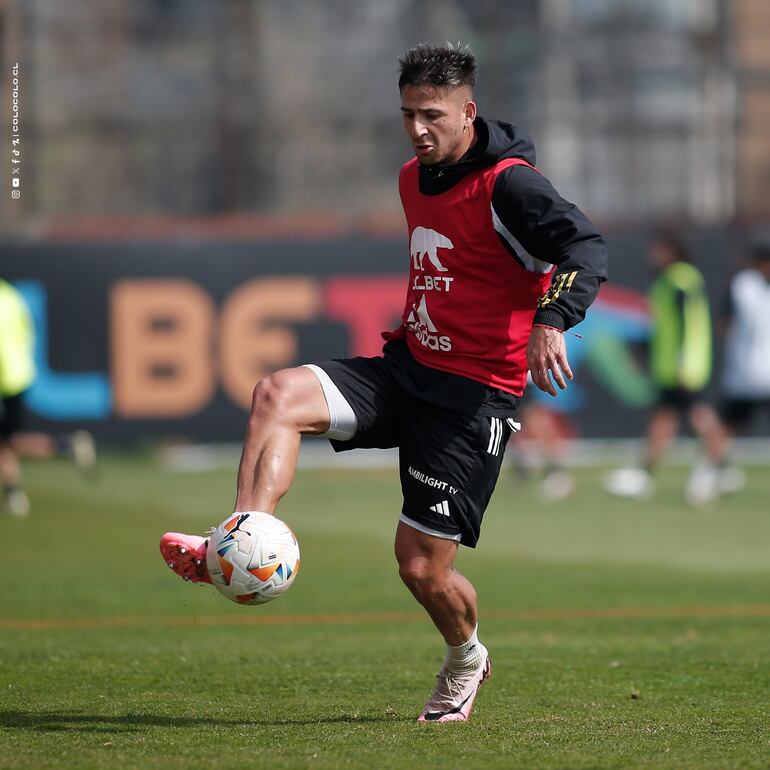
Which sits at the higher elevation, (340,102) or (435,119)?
(435,119)

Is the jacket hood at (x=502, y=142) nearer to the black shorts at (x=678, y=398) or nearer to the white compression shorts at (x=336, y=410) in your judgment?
the white compression shorts at (x=336, y=410)

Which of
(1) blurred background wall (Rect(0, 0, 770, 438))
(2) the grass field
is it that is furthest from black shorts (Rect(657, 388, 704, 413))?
(1) blurred background wall (Rect(0, 0, 770, 438))

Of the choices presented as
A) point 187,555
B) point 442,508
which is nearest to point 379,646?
point 442,508

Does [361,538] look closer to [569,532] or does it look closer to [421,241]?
[569,532]

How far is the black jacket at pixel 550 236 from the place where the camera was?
18.1 feet

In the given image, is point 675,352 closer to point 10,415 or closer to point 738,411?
point 738,411

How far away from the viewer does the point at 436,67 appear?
18.8 feet

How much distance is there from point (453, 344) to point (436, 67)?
1.05 m

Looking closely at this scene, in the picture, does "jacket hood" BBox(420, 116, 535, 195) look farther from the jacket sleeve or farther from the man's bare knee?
the man's bare knee

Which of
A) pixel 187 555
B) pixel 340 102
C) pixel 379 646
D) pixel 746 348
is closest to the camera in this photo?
pixel 187 555

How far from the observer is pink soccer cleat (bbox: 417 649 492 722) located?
19.2ft

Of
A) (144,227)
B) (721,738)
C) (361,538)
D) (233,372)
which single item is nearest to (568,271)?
(721,738)

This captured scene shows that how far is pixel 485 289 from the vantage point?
5.87 metres

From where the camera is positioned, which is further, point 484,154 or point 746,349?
point 746,349
